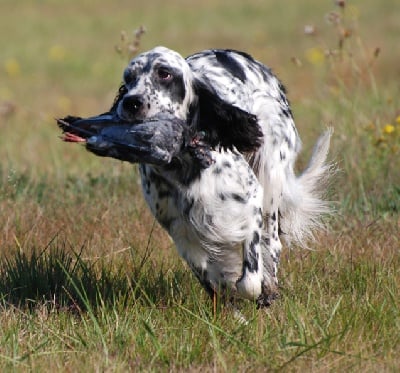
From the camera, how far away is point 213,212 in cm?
463

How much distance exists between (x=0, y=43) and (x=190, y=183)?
1454cm

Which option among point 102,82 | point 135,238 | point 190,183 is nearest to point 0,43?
point 102,82

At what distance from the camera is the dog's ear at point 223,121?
448 cm

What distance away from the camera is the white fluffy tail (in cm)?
544

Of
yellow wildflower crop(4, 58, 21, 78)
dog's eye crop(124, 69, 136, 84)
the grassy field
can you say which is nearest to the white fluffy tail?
the grassy field

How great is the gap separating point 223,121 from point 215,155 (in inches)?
7.8

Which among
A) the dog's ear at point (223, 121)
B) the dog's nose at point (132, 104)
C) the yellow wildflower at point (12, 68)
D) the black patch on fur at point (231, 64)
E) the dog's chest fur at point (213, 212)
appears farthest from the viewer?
the yellow wildflower at point (12, 68)

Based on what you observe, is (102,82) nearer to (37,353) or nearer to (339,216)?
(339,216)

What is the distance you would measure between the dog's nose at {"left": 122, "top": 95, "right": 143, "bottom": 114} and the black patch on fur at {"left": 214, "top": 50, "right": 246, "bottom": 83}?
1056 mm

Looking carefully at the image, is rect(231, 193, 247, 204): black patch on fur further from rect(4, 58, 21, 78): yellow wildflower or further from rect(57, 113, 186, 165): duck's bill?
rect(4, 58, 21, 78): yellow wildflower

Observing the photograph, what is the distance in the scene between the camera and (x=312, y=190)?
5.71 metres

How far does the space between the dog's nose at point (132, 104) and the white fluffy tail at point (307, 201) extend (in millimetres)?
1326

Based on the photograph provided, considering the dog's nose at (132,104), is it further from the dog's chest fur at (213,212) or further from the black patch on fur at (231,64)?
the black patch on fur at (231,64)

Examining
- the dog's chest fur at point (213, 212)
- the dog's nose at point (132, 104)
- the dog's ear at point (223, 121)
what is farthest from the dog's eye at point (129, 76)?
the dog's chest fur at point (213, 212)
